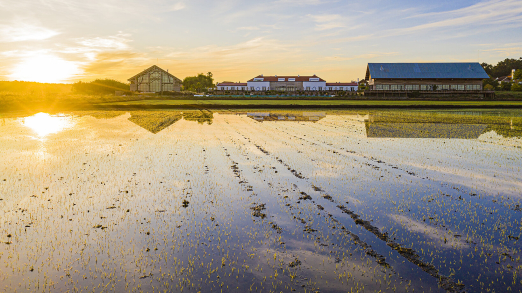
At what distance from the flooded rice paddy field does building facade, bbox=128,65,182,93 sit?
253ft

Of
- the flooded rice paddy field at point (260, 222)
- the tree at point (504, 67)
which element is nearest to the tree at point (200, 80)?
the tree at point (504, 67)

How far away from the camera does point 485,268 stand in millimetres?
5258

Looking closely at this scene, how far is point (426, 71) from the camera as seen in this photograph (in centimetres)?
7988

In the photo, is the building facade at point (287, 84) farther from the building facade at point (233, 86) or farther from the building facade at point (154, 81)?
the building facade at point (154, 81)

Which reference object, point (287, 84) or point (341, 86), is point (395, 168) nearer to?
point (287, 84)

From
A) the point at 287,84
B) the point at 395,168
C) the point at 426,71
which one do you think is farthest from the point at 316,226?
the point at 287,84

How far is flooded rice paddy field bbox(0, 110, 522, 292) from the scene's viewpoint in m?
5.06

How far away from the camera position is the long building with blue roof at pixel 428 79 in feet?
257

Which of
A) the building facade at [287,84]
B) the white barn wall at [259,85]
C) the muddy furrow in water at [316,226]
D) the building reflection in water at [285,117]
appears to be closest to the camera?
the muddy furrow in water at [316,226]

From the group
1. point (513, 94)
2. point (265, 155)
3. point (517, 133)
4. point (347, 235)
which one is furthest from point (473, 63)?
point (347, 235)

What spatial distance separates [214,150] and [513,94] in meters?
78.6

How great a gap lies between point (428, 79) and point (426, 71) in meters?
2.34

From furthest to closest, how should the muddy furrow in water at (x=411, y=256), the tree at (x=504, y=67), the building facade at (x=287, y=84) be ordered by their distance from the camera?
the tree at (x=504, y=67)
the building facade at (x=287, y=84)
the muddy furrow in water at (x=411, y=256)

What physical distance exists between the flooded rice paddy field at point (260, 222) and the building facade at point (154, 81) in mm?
77002
